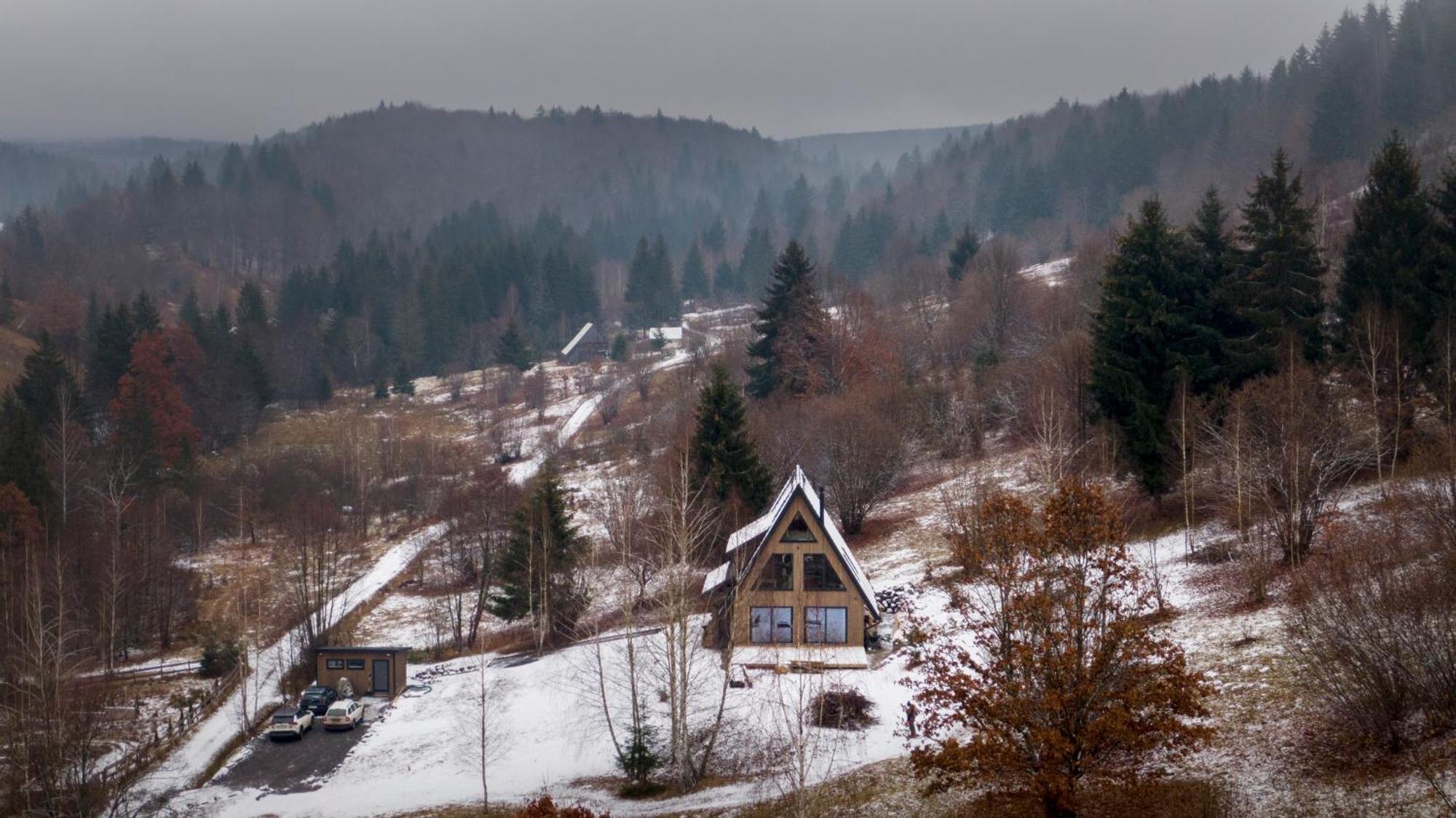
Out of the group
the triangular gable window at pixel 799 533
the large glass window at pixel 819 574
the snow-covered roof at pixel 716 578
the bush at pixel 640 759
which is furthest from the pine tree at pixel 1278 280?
the bush at pixel 640 759

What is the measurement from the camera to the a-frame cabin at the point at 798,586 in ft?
115

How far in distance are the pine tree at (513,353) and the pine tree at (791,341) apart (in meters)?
46.6

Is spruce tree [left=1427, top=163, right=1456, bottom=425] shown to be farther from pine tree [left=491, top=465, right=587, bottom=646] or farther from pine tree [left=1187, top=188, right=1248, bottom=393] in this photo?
pine tree [left=491, top=465, right=587, bottom=646]

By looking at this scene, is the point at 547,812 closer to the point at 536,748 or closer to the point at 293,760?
the point at 536,748

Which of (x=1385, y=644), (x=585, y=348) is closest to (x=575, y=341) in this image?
(x=585, y=348)

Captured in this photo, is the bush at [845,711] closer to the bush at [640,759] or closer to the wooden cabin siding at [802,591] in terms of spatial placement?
the bush at [640,759]

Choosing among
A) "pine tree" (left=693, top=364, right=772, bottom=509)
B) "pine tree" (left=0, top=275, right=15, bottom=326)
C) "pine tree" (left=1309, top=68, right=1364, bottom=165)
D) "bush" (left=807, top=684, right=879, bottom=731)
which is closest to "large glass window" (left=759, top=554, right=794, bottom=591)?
"bush" (left=807, top=684, right=879, bottom=731)

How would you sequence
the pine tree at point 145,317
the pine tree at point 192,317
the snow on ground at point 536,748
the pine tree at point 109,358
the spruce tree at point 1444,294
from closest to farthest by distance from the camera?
the snow on ground at point 536,748, the spruce tree at point 1444,294, the pine tree at point 109,358, the pine tree at point 145,317, the pine tree at point 192,317

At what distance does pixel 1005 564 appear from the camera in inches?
771

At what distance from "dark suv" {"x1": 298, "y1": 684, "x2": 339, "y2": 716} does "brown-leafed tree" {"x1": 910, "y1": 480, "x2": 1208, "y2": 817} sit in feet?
80.6

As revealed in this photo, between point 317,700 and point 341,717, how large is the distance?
1904 mm

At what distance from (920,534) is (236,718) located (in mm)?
27436

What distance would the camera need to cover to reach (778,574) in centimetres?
3569

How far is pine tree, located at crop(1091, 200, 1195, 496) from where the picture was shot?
38.1m
